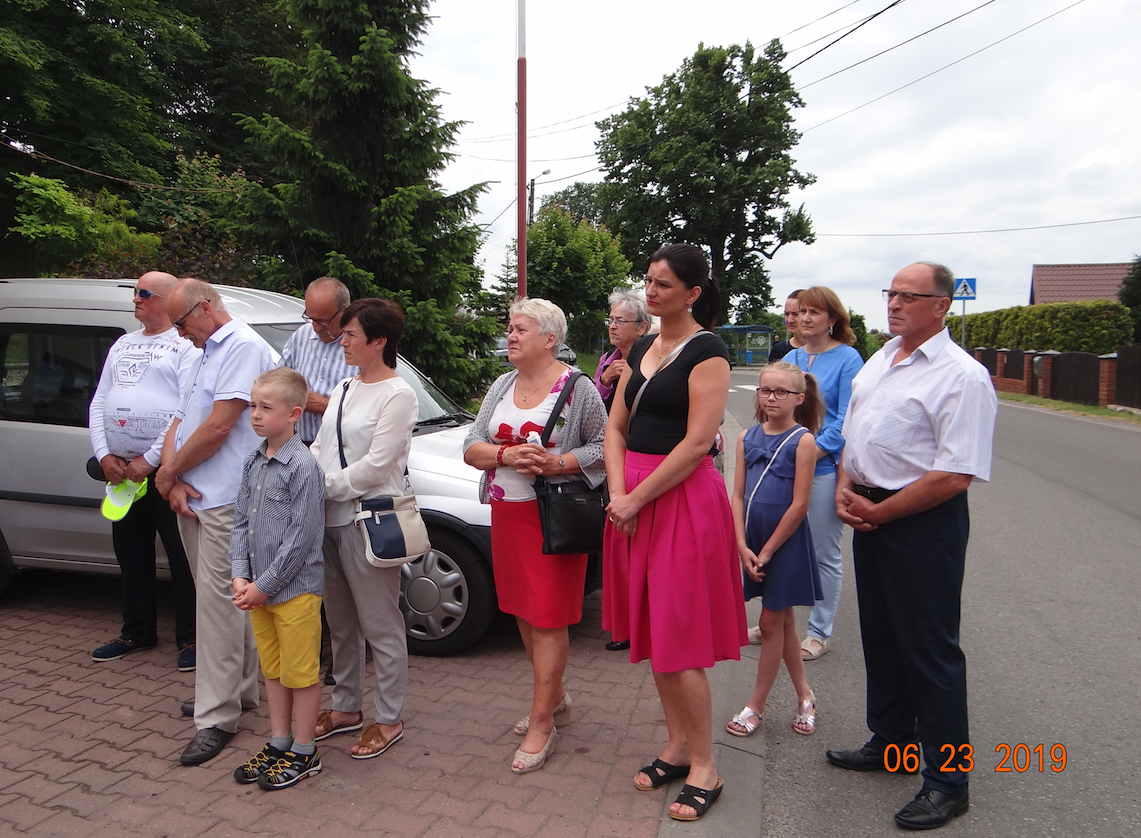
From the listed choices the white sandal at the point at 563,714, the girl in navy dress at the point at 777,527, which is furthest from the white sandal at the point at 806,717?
the white sandal at the point at 563,714

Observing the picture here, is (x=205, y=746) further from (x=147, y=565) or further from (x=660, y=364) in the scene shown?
(x=660, y=364)

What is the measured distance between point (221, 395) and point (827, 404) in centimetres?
316

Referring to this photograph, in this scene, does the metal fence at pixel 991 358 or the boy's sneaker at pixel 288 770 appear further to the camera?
the metal fence at pixel 991 358

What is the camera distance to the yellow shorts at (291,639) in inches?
132

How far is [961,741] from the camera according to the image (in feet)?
10.1

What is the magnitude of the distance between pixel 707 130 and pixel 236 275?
1503 inches

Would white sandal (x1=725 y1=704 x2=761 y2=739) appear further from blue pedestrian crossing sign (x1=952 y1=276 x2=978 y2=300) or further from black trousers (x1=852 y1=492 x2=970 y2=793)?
blue pedestrian crossing sign (x1=952 y1=276 x2=978 y2=300)

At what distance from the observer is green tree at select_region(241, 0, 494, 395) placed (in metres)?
9.72

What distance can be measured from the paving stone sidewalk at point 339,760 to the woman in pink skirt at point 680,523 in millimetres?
412

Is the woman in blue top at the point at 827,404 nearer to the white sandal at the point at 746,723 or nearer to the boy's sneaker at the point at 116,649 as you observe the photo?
the white sandal at the point at 746,723

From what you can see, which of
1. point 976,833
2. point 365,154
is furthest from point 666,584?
point 365,154

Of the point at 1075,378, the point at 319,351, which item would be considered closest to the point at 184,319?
the point at 319,351

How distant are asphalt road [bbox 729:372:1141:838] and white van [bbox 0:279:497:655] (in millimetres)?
1884
